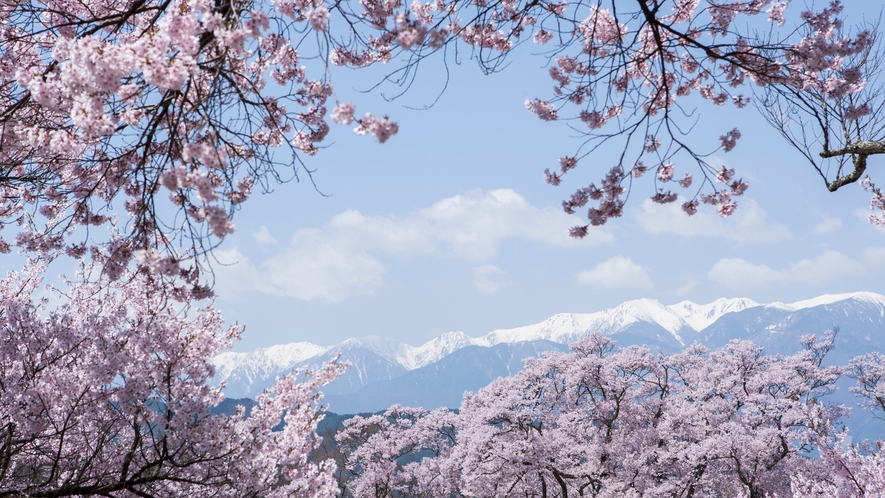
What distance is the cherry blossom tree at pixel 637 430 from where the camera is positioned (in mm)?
17016

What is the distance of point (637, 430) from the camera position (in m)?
19.1

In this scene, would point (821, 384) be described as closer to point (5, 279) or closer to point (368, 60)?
point (368, 60)

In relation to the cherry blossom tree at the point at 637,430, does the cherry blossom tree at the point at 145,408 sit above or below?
above

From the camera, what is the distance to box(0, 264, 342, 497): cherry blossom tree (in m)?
5.20

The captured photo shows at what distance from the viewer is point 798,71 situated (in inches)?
217

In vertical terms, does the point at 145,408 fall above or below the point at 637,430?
above

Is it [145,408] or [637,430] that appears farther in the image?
[637,430]

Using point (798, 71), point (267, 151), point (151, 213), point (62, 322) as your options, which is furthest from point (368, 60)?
point (62, 322)

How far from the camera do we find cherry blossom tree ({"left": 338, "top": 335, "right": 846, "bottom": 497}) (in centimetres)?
1702

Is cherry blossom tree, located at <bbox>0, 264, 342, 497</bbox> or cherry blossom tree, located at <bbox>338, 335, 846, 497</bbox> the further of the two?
cherry blossom tree, located at <bbox>338, 335, 846, 497</bbox>

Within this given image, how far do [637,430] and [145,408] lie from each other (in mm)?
17544

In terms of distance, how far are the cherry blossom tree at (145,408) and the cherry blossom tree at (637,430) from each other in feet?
36.6

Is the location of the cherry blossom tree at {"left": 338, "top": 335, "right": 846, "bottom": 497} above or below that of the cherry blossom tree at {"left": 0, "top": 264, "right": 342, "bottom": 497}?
below

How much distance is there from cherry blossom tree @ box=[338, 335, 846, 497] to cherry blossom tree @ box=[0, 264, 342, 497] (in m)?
11.2
